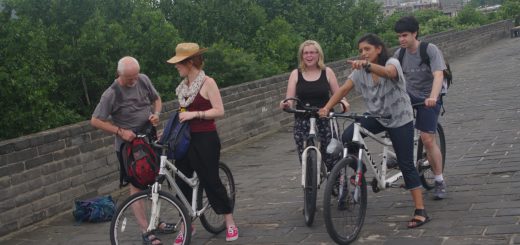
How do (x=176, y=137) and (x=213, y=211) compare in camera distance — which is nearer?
(x=176, y=137)

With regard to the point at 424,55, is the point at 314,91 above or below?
below

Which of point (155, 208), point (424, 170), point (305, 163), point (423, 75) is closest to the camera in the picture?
point (155, 208)

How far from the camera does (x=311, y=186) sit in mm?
6520

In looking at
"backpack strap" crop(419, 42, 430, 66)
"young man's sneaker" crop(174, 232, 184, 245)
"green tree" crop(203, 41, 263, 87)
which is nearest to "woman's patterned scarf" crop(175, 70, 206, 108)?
"young man's sneaker" crop(174, 232, 184, 245)

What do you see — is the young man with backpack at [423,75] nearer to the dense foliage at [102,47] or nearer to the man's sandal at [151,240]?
the man's sandal at [151,240]

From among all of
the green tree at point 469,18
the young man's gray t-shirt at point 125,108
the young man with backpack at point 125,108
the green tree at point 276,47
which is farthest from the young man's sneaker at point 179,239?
the green tree at point 469,18

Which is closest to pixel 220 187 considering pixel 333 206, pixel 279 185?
pixel 333 206

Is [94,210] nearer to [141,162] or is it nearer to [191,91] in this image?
[141,162]

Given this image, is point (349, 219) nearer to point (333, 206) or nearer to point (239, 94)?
point (333, 206)

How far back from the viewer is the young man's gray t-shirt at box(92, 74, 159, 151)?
21.1 feet

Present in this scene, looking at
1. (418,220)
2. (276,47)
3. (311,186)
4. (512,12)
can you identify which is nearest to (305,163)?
(311,186)

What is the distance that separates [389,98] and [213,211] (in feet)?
5.90

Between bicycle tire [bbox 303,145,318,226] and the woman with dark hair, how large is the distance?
0.32m

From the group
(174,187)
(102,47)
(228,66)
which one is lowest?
(174,187)
